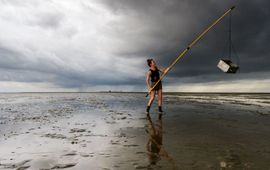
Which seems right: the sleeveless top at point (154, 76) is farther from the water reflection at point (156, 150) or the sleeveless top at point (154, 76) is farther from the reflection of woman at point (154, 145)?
the water reflection at point (156, 150)

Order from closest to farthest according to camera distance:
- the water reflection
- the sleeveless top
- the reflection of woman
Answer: the water reflection → the reflection of woman → the sleeveless top

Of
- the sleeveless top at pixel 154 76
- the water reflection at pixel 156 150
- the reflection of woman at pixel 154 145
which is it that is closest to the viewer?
the water reflection at pixel 156 150

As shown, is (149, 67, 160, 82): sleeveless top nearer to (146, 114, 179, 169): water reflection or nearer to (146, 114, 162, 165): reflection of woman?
(146, 114, 162, 165): reflection of woman

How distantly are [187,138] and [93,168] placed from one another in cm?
334

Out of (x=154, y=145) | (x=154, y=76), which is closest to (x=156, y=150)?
(x=154, y=145)

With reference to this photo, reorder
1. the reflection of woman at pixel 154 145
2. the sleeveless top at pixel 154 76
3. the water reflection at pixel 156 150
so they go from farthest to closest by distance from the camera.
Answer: the sleeveless top at pixel 154 76 → the reflection of woman at pixel 154 145 → the water reflection at pixel 156 150

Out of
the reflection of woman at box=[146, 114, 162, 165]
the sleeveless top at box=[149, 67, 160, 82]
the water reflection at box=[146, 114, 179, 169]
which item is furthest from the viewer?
the sleeveless top at box=[149, 67, 160, 82]

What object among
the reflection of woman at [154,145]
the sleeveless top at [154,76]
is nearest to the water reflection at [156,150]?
the reflection of woman at [154,145]

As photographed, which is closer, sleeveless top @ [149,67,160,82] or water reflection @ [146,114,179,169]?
water reflection @ [146,114,179,169]

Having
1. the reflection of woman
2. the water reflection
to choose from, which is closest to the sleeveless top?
the reflection of woman

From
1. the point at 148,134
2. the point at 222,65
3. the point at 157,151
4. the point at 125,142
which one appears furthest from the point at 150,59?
the point at 157,151

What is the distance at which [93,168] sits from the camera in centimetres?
421

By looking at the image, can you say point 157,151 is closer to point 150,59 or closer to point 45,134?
point 45,134

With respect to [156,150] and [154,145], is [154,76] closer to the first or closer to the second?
[154,145]
